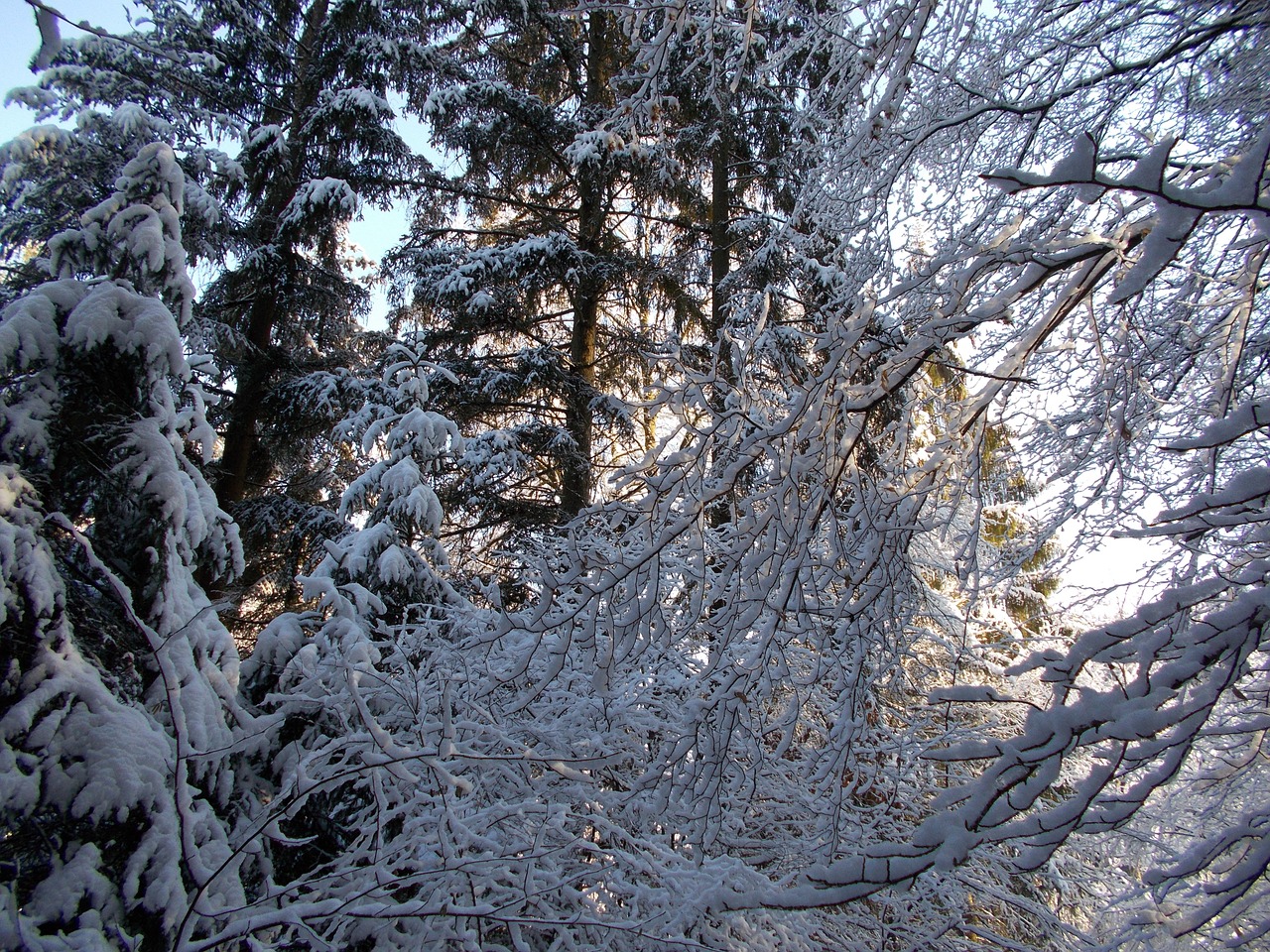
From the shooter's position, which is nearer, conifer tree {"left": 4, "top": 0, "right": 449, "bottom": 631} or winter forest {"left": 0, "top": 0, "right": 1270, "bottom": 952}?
winter forest {"left": 0, "top": 0, "right": 1270, "bottom": 952}

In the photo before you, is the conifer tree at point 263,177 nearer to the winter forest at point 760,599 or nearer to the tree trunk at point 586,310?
the winter forest at point 760,599

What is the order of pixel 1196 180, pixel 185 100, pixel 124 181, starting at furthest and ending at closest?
pixel 185 100, pixel 124 181, pixel 1196 180

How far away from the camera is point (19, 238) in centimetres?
685

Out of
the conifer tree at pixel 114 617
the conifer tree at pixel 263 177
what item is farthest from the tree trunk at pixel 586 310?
the conifer tree at pixel 114 617

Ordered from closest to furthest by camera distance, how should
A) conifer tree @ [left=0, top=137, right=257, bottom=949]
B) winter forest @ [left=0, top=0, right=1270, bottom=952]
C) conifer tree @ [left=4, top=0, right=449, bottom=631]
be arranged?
winter forest @ [left=0, top=0, right=1270, bottom=952], conifer tree @ [left=0, top=137, right=257, bottom=949], conifer tree @ [left=4, top=0, right=449, bottom=631]

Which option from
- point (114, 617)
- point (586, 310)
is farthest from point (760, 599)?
point (586, 310)

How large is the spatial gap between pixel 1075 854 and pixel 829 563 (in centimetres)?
394

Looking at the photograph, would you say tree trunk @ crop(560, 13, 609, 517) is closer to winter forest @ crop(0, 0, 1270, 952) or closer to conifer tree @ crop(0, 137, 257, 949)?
winter forest @ crop(0, 0, 1270, 952)

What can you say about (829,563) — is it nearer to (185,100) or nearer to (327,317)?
(327,317)

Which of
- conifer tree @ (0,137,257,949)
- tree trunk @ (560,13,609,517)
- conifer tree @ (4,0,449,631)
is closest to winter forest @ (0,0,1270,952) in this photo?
conifer tree @ (0,137,257,949)

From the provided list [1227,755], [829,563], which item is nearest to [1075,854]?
[1227,755]

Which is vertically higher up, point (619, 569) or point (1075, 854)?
point (619, 569)

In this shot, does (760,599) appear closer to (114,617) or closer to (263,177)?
(114,617)

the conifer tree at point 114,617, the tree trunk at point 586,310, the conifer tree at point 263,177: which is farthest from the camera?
the tree trunk at point 586,310
